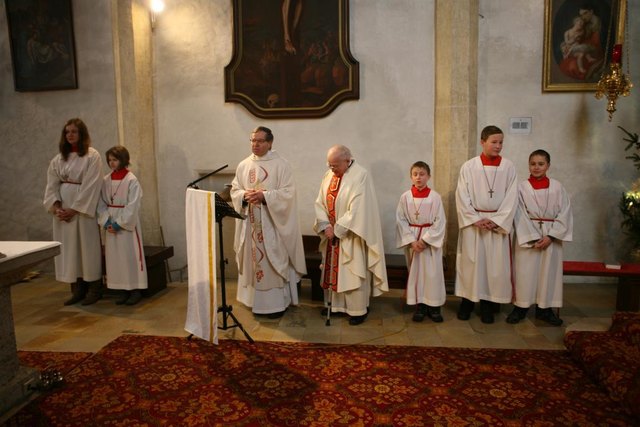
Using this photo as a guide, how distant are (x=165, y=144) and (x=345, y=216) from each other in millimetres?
3420

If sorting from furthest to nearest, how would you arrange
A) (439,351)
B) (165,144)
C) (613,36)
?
(165,144) < (613,36) < (439,351)

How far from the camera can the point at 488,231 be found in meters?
4.86

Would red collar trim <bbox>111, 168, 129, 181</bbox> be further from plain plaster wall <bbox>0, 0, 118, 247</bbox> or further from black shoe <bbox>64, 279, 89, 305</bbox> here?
black shoe <bbox>64, 279, 89, 305</bbox>

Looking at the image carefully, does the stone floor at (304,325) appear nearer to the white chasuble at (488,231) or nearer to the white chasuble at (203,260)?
the white chasuble at (488,231)

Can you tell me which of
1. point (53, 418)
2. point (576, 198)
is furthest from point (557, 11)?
point (53, 418)

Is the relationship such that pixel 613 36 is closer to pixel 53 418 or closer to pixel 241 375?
pixel 241 375

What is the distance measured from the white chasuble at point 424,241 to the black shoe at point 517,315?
0.72 metres

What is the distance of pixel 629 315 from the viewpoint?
4246mm

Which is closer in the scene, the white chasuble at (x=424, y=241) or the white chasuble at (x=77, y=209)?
the white chasuble at (x=424, y=241)

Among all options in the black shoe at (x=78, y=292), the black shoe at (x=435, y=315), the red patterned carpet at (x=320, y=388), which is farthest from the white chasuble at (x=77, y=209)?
the black shoe at (x=435, y=315)

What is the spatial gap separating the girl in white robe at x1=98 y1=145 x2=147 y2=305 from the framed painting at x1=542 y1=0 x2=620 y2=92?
545 centimetres

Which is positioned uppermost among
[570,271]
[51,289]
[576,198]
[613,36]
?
[613,36]

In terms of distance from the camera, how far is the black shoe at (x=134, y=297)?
5.63 metres

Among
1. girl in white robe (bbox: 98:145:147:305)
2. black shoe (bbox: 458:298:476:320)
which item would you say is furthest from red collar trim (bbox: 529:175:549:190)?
girl in white robe (bbox: 98:145:147:305)
